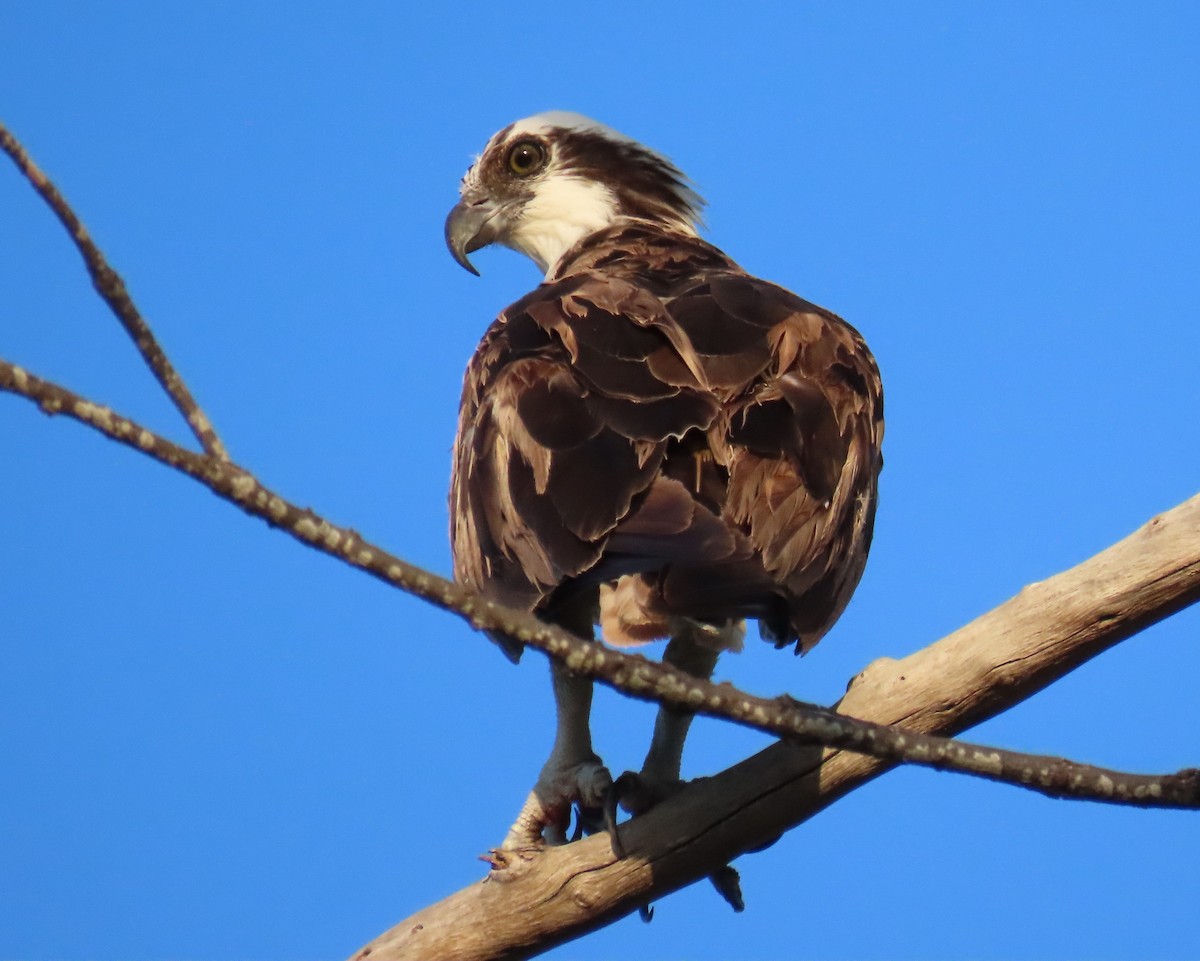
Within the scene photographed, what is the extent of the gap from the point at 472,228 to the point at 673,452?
372 centimetres

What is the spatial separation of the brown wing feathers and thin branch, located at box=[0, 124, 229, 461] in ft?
4.20

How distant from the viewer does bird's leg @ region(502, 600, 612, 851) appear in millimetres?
5148

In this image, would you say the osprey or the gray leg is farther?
the gray leg

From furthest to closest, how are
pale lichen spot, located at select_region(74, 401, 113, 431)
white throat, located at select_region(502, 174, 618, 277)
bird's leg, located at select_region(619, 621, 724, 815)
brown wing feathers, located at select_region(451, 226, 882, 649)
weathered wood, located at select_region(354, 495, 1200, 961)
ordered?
white throat, located at select_region(502, 174, 618, 277) → bird's leg, located at select_region(619, 621, 724, 815) → weathered wood, located at select_region(354, 495, 1200, 961) → brown wing feathers, located at select_region(451, 226, 882, 649) → pale lichen spot, located at select_region(74, 401, 113, 431)

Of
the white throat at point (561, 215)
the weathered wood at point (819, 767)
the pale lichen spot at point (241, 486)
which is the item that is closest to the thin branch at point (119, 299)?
the pale lichen spot at point (241, 486)

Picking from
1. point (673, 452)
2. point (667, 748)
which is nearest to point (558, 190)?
point (667, 748)

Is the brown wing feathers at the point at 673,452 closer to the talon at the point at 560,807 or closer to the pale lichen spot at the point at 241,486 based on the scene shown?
the talon at the point at 560,807

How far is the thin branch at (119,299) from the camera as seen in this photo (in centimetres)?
283

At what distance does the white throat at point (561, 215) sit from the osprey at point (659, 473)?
1.42 meters

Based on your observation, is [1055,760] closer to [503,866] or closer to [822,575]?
[822,575]

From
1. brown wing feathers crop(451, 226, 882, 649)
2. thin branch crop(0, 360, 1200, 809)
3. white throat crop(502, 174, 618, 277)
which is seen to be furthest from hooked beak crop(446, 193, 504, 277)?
thin branch crop(0, 360, 1200, 809)

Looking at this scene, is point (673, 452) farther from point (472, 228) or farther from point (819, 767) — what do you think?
point (472, 228)

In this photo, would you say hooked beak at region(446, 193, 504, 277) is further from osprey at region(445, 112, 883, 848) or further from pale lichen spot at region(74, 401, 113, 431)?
pale lichen spot at region(74, 401, 113, 431)

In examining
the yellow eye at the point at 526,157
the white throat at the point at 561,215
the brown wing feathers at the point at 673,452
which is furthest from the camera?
the yellow eye at the point at 526,157
